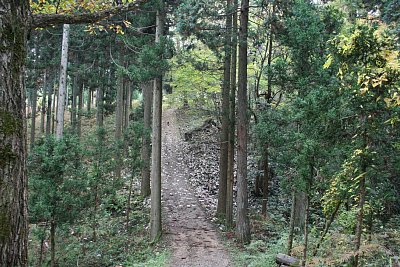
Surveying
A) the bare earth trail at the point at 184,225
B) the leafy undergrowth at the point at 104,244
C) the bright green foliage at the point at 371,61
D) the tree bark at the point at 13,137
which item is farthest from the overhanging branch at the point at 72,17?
the bare earth trail at the point at 184,225

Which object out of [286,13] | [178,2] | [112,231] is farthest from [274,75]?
[112,231]

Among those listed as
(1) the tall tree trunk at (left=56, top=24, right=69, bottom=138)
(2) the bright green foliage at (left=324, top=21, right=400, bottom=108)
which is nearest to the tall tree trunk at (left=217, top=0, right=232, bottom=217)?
(1) the tall tree trunk at (left=56, top=24, right=69, bottom=138)

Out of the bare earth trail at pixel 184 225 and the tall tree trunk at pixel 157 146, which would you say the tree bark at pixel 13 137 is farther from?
the tall tree trunk at pixel 157 146

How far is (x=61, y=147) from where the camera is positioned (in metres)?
8.90

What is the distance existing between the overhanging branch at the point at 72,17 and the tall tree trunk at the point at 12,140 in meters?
0.31

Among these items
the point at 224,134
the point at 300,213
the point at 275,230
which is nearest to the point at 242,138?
the point at 224,134

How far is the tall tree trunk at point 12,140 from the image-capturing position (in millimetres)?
1878

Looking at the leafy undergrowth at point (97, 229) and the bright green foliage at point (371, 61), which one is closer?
the bright green foliage at point (371, 61)

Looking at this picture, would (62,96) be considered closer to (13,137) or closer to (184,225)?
(184,225)

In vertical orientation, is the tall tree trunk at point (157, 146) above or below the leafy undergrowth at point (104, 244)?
above

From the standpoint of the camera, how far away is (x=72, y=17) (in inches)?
106

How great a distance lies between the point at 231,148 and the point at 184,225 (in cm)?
374

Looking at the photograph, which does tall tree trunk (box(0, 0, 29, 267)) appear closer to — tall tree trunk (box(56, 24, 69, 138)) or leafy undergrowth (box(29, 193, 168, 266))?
leafy undergrowth (box(29, 193, 168, 266))

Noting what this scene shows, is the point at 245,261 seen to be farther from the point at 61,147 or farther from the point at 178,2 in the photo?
the point at 178,2
